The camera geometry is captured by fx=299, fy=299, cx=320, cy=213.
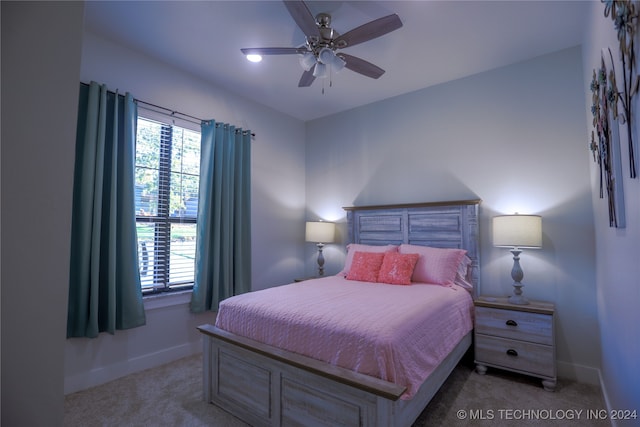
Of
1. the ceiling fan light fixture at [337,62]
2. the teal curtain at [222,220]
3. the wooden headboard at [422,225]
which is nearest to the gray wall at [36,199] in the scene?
the ceiling fan light fixture at [337,62]

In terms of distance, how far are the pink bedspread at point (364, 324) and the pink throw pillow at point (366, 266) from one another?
1.30 feet

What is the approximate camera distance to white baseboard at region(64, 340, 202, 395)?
235 cm

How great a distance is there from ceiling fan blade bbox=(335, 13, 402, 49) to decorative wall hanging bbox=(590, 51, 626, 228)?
45.1 inches

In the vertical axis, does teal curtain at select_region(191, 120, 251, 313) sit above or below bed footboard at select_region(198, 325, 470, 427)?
above

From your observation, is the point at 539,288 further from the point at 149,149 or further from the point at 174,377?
the point at 149,149

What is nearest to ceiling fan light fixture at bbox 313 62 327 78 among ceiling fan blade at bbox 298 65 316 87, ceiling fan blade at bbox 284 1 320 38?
ceiling fan blade at bbox 298 65 316 87

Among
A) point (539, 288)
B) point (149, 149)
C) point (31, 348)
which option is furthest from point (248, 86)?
point (539, 288)

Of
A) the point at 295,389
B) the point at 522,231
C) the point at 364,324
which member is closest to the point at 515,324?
the point at 522,231

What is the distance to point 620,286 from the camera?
152 centimetres

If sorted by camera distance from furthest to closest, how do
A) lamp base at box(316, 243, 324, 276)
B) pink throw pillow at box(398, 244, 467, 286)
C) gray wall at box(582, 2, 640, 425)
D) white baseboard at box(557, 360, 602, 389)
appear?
lamp base at box(316, 243, 324, 276)
pink throw pillow at box(398, 244, 467, 286)
white baseboard at box(557, 360, 602, 389)
gray wall at box(582, 2, 640, 425)

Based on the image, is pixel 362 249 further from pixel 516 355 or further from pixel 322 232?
pixel 516 355

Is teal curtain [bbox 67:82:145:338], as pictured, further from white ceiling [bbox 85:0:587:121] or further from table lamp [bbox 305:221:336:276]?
table lamp [bbox 305:221:336:276]

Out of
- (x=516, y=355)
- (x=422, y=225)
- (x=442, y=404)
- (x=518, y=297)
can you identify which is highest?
(x=422, y=225)

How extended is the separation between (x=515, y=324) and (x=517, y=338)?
4.3 inches
